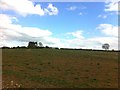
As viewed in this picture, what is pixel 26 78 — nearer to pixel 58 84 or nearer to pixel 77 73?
pixel 58 84

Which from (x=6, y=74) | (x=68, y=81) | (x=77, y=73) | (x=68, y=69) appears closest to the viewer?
(x=68, y=81)

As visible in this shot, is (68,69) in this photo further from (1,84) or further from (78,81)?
(1,84)

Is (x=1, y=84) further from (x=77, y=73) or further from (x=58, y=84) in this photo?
(x=77, y=73)

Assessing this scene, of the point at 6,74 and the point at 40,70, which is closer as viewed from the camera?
the point at 6,74

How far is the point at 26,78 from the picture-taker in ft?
79.4

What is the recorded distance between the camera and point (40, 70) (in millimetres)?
28641

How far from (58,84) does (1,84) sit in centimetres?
421

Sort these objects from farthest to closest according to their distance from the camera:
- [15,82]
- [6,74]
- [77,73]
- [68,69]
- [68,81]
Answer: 1. [68,69]
2. [77,73]
3. [6,74]
4. [68,81]
5. [15,82]

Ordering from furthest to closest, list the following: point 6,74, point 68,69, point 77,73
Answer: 1. point 68,69
2. point 77,73
3. point 6,74

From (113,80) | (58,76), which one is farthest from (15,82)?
(113,80)

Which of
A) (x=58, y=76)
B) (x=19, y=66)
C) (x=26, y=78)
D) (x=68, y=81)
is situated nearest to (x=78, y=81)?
(x=68, y=81)

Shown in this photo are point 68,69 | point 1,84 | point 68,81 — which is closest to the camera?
point 1,84

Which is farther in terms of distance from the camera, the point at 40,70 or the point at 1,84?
the point at 40,70

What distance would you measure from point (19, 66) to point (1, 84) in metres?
10.2
